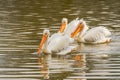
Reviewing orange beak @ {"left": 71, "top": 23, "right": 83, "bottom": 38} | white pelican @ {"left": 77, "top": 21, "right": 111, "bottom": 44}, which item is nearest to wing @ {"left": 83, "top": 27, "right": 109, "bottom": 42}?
white pelican @ {"left": 77, "top": 21, "right": 111, "bottom": 44}

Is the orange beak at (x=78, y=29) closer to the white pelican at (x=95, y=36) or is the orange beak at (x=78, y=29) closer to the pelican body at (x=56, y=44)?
the white pelican at (x=95, y=36)

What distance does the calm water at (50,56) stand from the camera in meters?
9.22

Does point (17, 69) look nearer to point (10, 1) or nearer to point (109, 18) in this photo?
point (109, 18)

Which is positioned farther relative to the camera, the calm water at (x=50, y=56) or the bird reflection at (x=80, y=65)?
the calm water at (x=50, y=56)

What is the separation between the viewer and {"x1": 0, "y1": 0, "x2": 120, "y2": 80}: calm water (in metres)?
9.22

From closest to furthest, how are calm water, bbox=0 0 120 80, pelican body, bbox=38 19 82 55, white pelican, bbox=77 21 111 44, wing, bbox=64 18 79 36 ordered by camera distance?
calm water, bbox=0 0 120 80, pelican body, bbox=38 19 82 55, white pelican, bbox=77 21 111 44, wing, bbox=64 18 79 36

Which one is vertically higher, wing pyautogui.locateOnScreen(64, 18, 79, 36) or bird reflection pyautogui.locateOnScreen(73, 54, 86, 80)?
wing pyautogui.locateOnScreen(64, 18, 79, 36)

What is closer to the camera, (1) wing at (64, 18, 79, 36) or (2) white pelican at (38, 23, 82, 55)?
(2) white pelican at (38, 23, 82, 55)

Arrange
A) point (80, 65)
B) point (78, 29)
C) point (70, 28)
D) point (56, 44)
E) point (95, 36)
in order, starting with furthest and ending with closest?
point (70, 28) → point (78, 29) → point (95, 36) → point (56, 44) → point (80, 65)

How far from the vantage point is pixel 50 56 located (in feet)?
36.2

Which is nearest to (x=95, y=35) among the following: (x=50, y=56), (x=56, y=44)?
(x=56, y=44)

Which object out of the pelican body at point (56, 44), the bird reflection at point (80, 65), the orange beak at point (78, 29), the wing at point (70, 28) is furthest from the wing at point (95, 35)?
the bird reflection at point (80, 65)

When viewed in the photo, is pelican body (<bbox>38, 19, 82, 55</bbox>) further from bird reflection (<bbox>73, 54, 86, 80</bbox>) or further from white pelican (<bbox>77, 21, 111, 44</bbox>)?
white pelican (<bbox>77, 21, 111, 44</bbox>)

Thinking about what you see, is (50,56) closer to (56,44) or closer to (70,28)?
(56,44)
